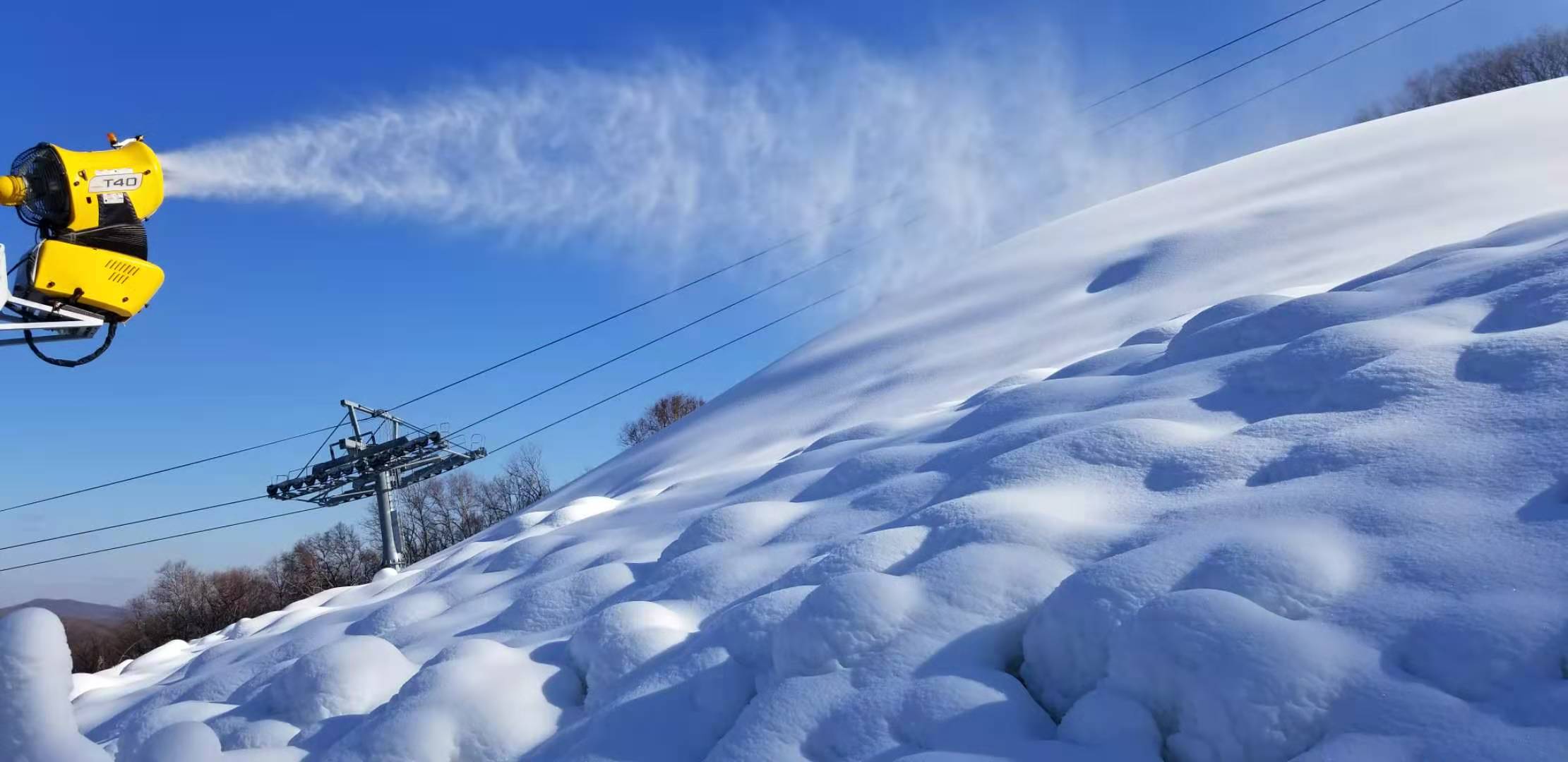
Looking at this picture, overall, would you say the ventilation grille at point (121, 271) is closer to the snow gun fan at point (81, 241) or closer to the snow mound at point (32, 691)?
the snow gun fan at point (81, 241)

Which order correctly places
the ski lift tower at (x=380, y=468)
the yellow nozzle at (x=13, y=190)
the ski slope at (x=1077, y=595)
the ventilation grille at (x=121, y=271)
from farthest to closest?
the ski lift tower at (x=380, y=468)
the ventilation grille at (x=121, y=271)
the yellow nozzle at (x=13, y=190)
the ski slope at (x=1077, y=595)

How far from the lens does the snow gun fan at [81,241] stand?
17.2 feet

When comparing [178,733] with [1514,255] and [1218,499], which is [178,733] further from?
[1514,255]

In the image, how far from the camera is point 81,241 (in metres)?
5.46

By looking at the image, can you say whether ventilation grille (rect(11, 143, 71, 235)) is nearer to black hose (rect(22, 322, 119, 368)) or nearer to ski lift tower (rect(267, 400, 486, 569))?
black hose (rect(22, 322, 119, 368))

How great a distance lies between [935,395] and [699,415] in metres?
4.61

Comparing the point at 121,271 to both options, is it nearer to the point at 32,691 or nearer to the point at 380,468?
the point at 32,691

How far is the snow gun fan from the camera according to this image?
5.25 m

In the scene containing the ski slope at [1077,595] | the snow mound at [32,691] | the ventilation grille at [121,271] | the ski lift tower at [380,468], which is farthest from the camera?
the ski lift tower at [380,468]

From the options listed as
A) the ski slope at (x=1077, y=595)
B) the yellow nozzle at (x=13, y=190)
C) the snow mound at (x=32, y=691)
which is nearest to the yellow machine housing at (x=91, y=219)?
the yellow nozzle at (x=13, y=190)

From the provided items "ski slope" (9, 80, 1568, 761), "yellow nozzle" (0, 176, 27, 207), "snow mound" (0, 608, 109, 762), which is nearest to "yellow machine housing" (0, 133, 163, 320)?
"yellow nozzle" (0, 176, 27, 207)

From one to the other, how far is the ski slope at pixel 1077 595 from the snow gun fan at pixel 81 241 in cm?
211

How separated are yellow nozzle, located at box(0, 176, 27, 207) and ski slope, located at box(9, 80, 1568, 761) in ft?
8.93

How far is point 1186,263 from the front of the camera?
9.61 metres
